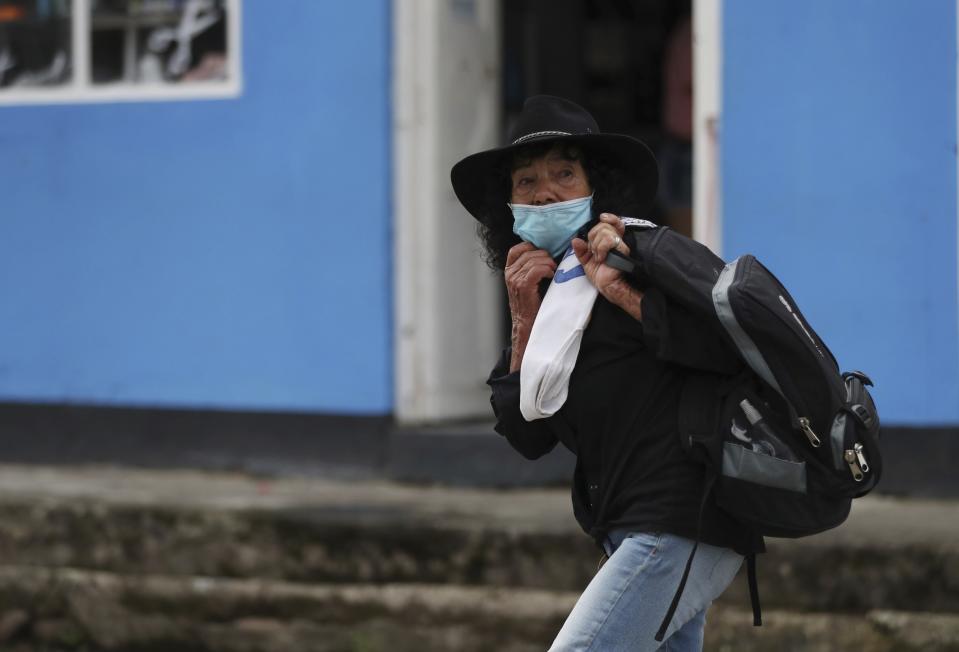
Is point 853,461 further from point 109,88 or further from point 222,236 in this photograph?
point 109,88

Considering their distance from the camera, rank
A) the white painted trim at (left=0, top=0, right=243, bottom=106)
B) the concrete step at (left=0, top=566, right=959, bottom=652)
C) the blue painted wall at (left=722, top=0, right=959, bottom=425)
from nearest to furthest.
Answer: the concrete step at (left=0, top=566, right=959, bottom=652), the blue painted wall at (left=722, top=0, right=959, bottom=425), the white painted trim at (left=0, top=0, right=243, bottom=106)

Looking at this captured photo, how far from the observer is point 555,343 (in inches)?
137

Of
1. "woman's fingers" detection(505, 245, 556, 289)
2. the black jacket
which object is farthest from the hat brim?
the black jacket

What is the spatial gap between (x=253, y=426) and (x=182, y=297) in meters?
0.69

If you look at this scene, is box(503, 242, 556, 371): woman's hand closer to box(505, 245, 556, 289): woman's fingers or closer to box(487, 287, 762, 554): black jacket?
box(505, 245, 556, 289): woman's fingers

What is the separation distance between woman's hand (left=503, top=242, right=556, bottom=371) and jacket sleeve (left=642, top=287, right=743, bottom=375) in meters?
0.30

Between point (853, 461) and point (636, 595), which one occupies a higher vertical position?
point (853, 461)

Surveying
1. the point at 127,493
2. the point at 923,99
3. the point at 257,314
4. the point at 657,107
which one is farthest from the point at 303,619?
the point at 657,107

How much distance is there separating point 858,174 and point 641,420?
336 cm

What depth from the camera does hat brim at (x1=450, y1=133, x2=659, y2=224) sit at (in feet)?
11.8

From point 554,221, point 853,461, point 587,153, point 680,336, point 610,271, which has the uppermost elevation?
point 587,153

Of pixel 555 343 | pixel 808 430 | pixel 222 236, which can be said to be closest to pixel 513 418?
pixel 555 343

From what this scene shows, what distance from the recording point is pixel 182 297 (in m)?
7.74

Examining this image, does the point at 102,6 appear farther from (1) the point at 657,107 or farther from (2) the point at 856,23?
(2) the point at 856,23
